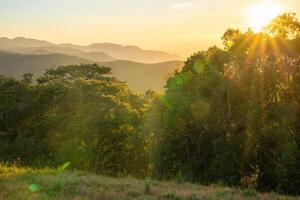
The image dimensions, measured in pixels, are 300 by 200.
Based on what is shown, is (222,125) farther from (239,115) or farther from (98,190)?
(98,190)

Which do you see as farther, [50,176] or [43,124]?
[43,124]

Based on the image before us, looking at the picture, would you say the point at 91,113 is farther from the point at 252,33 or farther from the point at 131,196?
the point at 131,196

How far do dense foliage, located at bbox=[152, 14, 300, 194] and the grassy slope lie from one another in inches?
281

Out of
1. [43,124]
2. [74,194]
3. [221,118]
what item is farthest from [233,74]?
[43,124]

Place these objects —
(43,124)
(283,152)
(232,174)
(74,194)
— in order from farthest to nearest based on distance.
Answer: (43,124), (232,174), (283,152), (74,194)

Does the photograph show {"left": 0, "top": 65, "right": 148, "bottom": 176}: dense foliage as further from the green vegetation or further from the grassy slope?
the grassy slope

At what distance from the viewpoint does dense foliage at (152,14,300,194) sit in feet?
67.7

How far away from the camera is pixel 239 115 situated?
22562 mm

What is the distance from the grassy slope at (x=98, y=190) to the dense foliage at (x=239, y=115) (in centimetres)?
713

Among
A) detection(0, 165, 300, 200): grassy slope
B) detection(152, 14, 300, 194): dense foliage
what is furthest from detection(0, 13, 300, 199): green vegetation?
detection(0, 165, 300, 200): grassy slope

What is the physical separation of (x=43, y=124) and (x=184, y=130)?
13.8m

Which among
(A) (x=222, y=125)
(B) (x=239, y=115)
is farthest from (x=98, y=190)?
(B) (x=239, y=115)

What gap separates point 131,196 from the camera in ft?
38.5

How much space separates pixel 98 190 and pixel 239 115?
39.3 feet
